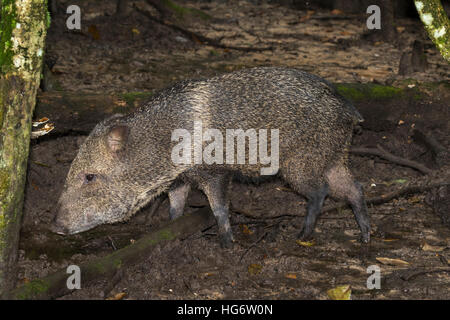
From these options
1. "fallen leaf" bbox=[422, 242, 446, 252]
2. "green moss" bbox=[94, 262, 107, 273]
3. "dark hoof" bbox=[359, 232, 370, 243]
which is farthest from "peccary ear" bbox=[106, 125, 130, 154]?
"fallen leaf" bbox=[422, 242, 446, 252]

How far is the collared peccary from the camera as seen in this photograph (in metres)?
4.66

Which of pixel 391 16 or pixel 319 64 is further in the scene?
pixel 391 16

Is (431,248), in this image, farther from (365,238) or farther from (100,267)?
(100,267)

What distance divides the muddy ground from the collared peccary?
386mm

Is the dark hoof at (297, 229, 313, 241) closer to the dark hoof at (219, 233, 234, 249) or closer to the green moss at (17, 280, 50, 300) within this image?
the dark hoof at (219, 233, 234, 249)

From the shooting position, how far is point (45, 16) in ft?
11.6

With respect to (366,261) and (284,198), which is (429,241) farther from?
(284,198)

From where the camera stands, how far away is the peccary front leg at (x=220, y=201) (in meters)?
4.87

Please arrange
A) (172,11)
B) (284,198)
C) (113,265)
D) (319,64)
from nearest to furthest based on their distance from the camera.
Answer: (113,265), (284,198), (319,64), (172,11)

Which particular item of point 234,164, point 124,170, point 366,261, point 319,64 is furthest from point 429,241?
point 319,64

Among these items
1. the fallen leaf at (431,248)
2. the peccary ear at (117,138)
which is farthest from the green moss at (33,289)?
the fallen leaf at (431,248)

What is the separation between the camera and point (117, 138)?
461cm

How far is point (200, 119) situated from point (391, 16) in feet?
18.3

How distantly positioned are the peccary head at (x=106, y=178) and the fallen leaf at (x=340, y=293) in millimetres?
1513
